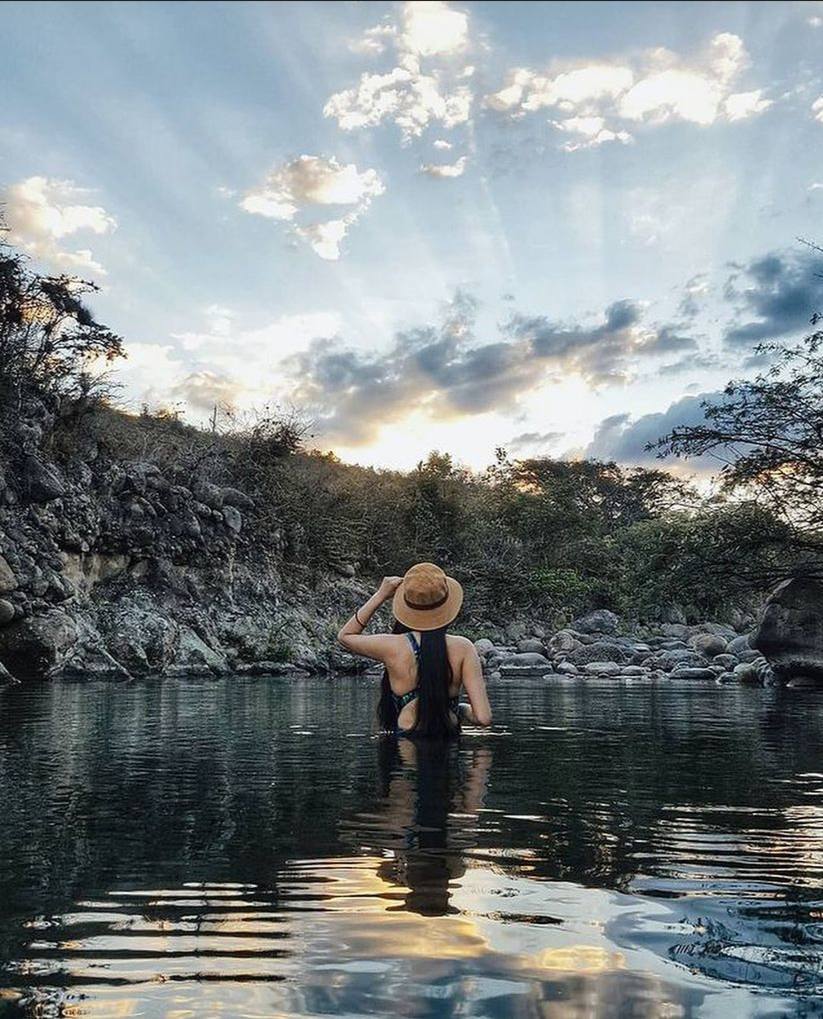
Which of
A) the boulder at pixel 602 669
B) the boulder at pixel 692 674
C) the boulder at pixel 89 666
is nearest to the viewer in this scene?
the boulder at pixel 89 666

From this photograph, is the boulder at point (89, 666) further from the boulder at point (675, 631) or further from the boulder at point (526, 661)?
the boulder at point (675, 631)

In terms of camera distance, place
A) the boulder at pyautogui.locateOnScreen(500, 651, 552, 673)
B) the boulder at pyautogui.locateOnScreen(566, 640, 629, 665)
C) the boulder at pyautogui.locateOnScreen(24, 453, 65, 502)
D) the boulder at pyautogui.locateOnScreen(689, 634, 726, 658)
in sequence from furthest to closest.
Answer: the boulder at pyautogui.locateOnScreen(689, 634, 726, 658) → the boulder at pyautogui.locateOnScreen(566, 640, 629, 665) → the boulder at pyautogui.locateOnScreen(500, 651, 552, 673) → the boulder at pyautogui.locateOnScreen(24, 453, 65, 502)

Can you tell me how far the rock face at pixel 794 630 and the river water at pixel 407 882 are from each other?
13.6 meters

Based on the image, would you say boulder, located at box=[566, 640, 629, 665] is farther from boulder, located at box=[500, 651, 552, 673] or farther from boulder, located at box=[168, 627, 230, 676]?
boulder, located at box=[168, 627, 230, 676]

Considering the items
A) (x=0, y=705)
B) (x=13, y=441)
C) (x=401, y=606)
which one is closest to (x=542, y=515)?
(x=13, y=441)

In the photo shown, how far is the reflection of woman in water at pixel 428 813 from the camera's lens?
9.70 feet

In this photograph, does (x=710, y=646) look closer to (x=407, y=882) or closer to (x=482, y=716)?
(x=482, y=716)

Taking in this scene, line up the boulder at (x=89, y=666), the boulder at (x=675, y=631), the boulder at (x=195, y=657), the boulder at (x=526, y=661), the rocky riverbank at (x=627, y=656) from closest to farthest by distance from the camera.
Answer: the boulder at (x=89, y=666)
the boulder at (x=195, y=657)
the rocky riverbank at (x=627, y=656)
the boulder at (x=526, y=661)
the boulder at (x=675, y=631)

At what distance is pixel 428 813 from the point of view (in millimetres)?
Answer: 4250

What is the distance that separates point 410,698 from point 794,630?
1508 centimetres

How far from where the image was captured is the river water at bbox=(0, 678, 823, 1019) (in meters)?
1.98

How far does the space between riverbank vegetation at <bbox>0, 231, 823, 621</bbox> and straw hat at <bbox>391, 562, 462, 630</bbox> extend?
14367mm

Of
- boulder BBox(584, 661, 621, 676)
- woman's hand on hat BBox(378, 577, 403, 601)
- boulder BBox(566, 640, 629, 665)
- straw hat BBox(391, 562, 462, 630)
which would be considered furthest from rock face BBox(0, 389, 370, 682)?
straw hat BBox(391, 562, 462, 630)

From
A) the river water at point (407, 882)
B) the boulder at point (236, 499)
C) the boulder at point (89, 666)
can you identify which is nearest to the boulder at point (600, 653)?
the boulder at point (236, 499)
